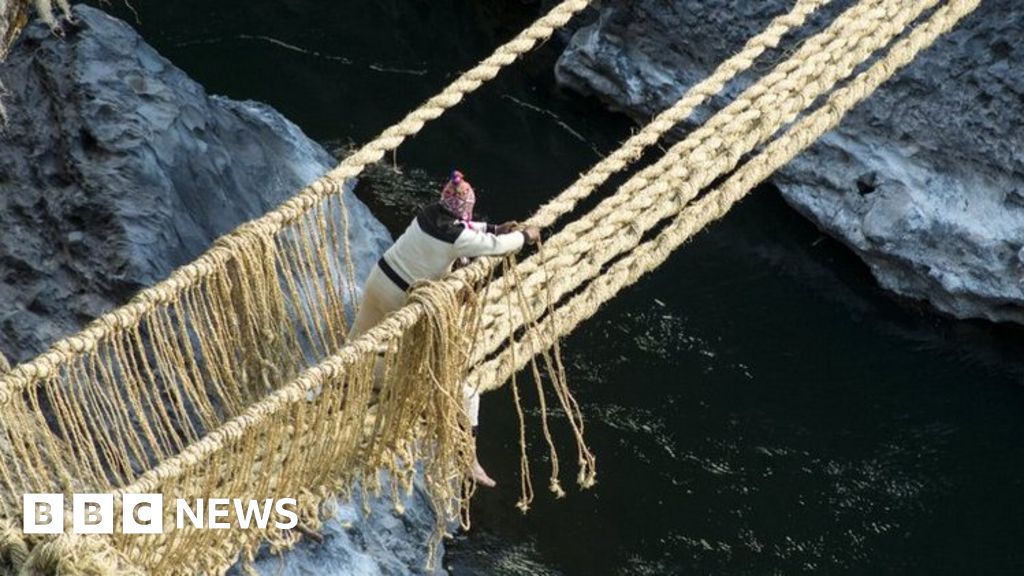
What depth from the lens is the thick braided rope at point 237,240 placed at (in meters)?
3.22

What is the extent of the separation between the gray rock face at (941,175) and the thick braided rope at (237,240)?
187cm

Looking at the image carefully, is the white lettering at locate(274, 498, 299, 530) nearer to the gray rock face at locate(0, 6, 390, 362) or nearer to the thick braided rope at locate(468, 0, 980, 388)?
the thick braided rope at locate(468, 0, 980, 388)

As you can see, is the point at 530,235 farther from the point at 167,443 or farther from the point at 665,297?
the point at 665,297

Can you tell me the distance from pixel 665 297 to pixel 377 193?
0.90 metres

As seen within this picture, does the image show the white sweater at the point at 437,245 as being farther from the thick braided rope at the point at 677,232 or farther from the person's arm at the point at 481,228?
the thick braided rope at the point at 677,232

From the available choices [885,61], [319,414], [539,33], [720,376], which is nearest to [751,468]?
[720,376]

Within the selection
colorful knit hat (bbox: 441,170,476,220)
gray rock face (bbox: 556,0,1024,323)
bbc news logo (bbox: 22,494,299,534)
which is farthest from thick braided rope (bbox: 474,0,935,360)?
gray rock face (bbox: 556,0,1024,323)

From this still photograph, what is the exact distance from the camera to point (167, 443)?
11.3 ft

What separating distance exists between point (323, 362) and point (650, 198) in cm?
77

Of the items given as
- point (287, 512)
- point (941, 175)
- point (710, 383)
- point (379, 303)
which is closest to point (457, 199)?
point (379, 303)

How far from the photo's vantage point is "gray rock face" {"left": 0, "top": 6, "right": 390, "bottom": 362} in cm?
434

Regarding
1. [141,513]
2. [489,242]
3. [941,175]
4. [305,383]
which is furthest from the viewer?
[941,175]

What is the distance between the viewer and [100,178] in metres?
4.46

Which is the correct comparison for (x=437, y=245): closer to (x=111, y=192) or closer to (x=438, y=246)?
(x=438, y=246)
